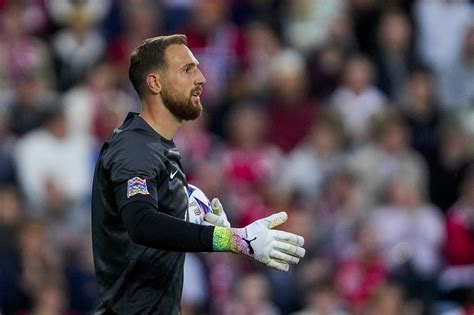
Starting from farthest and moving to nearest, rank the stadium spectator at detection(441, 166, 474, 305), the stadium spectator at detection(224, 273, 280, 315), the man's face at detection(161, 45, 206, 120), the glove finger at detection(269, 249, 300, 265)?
the stadium spectator at detection(441, 166, 474, 305)
the stadium spectator at detection(224, 273, 280, 315)
the man's face at detection(161, 45, 206, 120)
the glove finger at detection(269, 249, 300, 265)

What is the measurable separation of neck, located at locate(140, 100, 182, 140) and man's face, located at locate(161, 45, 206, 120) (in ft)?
0.13

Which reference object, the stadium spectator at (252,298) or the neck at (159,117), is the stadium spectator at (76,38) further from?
the neck at (159,117)

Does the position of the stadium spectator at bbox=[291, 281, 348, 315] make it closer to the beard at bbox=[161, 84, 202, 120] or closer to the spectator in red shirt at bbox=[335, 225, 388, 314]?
the spectator in red shirt at bbox=[335, 225, 388, 314]

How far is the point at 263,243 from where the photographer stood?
4.79 m

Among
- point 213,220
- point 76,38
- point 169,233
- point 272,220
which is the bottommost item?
point 169,233

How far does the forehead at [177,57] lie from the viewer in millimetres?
5336

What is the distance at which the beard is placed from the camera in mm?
5328

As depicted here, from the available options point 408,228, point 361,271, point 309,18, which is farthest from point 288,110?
point 361,271

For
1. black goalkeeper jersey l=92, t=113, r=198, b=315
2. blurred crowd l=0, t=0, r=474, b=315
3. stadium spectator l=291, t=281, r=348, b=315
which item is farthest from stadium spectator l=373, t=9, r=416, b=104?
black goalkeeper jersey l=92, t=113, r=198, b=315

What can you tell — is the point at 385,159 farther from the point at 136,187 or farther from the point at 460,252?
the point at 136,187

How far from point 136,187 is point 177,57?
2.35ft

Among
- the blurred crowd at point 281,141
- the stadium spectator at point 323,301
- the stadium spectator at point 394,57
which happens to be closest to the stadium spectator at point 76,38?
the blurred crowd at point 281,141

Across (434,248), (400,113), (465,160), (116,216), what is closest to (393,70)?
(400,113)

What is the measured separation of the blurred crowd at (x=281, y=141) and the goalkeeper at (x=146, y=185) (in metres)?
4.53
